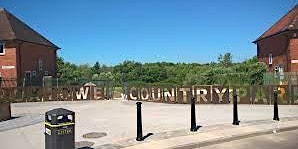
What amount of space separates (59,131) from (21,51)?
34539 mm

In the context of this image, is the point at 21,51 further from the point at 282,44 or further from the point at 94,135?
the point at 94,135

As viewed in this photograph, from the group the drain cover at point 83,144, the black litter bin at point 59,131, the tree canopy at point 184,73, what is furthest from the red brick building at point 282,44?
the black litter bin at point 59,131

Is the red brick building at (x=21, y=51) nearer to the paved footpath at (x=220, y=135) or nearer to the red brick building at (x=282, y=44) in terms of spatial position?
the red brick building at (x=282, y=44)

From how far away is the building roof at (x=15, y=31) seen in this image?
40606 millimetres

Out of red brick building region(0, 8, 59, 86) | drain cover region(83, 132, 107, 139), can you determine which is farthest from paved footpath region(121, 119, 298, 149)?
red brick building region(0, 8, 59, 86)

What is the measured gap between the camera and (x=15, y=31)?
41594 millimetres

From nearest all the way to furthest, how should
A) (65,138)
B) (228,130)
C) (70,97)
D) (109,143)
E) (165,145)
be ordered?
(65,138), (165,145), (109,143), (228,130), (70,97)

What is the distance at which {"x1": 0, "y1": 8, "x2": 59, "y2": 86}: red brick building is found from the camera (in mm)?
40031

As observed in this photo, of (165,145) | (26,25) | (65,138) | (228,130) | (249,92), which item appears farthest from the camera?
(26,25)

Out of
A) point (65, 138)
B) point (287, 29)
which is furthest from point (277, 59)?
point (65, 138)

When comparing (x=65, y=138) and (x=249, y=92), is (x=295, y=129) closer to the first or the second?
(x=65, y=138)

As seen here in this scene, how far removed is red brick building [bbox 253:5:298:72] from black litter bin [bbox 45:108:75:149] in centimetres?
3290

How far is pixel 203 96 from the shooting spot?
2477 cm

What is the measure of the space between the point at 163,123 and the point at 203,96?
963 cm
